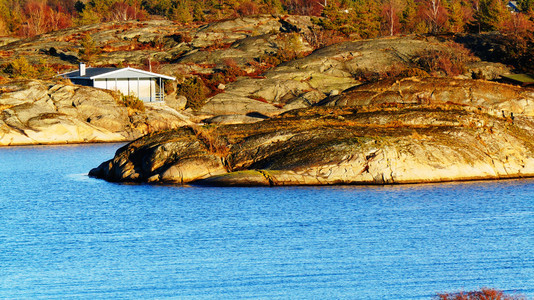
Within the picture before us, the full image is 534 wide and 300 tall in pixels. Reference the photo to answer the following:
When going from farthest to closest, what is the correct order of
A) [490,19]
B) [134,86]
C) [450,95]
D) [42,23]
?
[42,23], [490,19], [134,86], [450,95]

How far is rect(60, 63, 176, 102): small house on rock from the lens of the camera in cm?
8438

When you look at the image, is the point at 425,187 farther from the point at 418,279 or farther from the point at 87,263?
the point at 87,263

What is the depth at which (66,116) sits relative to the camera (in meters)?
72.1

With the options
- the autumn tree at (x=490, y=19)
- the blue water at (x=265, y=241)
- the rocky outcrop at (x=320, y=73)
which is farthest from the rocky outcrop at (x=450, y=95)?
the autumn tree at (x=490, y=19)

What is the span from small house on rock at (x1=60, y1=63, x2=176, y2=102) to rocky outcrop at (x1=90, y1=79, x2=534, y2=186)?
138 feet

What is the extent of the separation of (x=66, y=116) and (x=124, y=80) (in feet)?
50.8

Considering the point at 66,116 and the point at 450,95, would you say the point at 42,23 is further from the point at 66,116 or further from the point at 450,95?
the point at 450,95

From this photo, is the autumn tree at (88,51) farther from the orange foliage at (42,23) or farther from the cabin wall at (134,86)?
the orange foliage at (42,23)

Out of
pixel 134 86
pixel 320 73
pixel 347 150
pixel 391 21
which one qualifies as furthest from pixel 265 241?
pixel 391 21

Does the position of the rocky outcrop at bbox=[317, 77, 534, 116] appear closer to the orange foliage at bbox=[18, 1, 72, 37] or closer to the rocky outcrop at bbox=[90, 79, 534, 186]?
the rocky outcrop at bbox=[90, 79, 534, 186]

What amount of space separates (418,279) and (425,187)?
1643cm

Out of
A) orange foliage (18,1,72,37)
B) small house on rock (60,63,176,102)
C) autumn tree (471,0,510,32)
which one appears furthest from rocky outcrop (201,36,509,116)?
orange foliage (18,1,72,37)

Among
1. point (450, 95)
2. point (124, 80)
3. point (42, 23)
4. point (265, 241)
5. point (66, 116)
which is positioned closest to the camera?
point (265, 241)

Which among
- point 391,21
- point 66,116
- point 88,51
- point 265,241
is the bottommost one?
point 265,241
